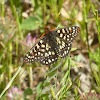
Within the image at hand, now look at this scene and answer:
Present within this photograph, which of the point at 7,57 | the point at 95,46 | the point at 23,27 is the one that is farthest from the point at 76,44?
the point at 7,57

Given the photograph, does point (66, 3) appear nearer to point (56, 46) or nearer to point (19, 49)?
point (19, 49)

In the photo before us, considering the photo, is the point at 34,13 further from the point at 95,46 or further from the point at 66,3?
the point at 95,46

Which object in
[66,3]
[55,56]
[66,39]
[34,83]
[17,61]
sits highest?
[66,3]

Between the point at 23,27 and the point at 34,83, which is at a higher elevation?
the point at 23,27

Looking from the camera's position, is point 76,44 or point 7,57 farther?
point 76,44

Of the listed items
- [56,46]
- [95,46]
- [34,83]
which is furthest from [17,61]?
[95,46]

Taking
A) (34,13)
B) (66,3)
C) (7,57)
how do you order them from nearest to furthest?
(7,57) → (34,13) → (66,3)

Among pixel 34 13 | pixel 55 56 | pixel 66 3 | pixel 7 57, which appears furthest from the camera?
pixel 66 3
